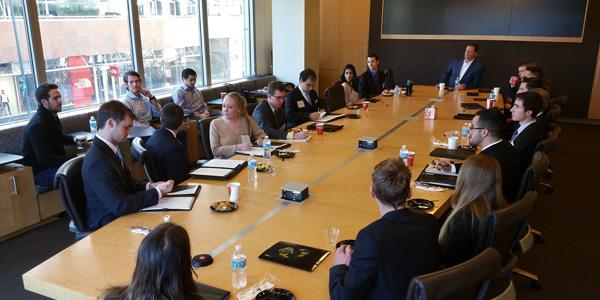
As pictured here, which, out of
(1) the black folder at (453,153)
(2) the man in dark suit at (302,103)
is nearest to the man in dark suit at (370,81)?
(2) the man in dark suit at (302,103)

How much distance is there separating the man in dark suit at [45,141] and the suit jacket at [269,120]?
6.66 feet

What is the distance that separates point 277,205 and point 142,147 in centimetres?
148

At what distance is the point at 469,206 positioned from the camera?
251 cm

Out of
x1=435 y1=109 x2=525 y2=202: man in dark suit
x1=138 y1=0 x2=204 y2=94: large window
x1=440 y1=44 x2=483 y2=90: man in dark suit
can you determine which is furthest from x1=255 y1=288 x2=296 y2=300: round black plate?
x1=440 y1=44 x2=483 y2=90: man in dark suit

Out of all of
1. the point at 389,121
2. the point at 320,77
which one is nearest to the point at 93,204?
the point at 389,121

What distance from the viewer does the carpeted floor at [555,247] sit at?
12.0 ft

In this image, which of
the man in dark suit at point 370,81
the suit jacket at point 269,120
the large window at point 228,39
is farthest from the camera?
the large window at point 228,39

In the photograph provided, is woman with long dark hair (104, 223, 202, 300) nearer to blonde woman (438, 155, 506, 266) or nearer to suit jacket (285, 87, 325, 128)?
blonde woman (438, 155, 506, 266)

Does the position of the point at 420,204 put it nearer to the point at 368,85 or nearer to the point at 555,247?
the point at 555,247

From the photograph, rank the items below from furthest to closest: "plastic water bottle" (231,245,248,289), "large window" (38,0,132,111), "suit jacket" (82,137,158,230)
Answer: "large window" (38,0,132,111), "suit jacket" (82,137,158,230), "plastic water bottle" (231,245,248,289)

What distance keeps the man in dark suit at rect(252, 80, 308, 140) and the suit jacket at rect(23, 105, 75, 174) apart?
80.9 inches

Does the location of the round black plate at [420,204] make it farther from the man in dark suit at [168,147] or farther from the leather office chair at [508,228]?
the man in dark suit at [168,147]

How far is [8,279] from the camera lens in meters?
3.72

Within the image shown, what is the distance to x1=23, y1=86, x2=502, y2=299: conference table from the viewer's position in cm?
211
